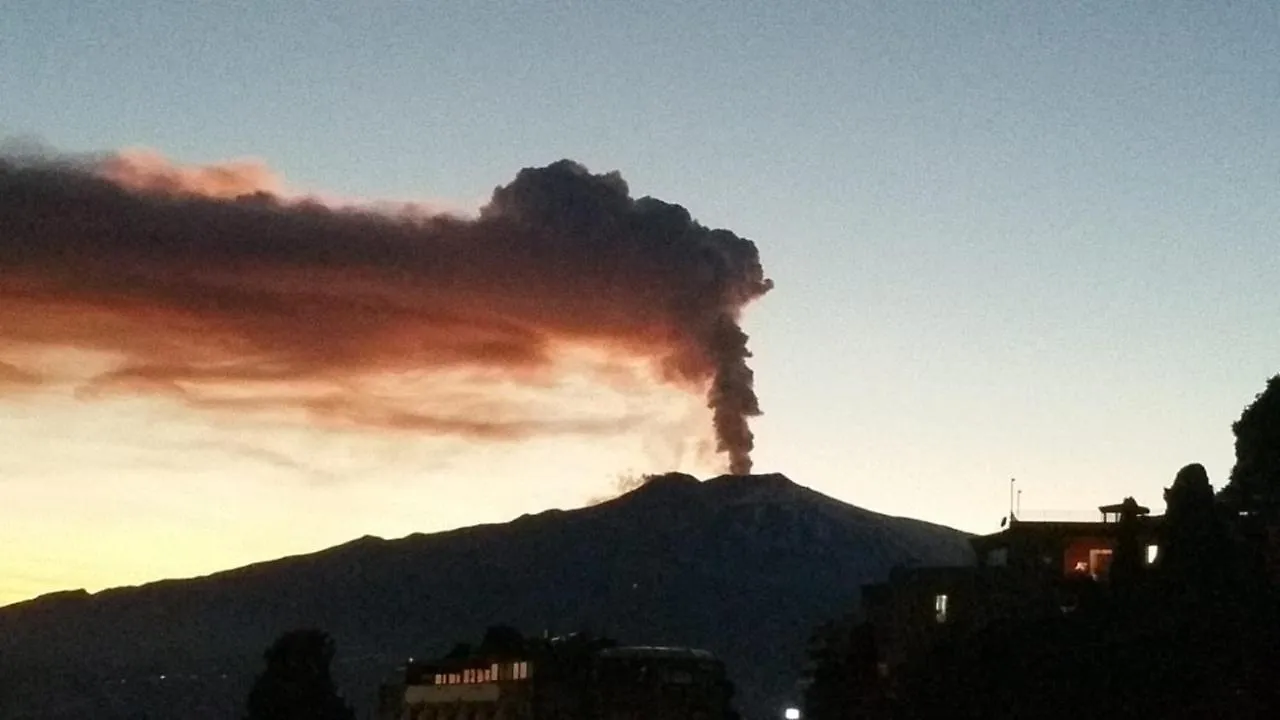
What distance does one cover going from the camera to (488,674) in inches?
6491

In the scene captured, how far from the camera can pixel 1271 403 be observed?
118250 millimetres

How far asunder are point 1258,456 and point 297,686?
70513mm

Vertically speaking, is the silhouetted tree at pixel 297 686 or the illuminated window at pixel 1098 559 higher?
the illuminated window at pixel 1098 559

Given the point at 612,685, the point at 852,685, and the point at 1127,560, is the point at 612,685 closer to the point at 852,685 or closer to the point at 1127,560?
the point at 852,685

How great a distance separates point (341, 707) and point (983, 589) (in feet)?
169

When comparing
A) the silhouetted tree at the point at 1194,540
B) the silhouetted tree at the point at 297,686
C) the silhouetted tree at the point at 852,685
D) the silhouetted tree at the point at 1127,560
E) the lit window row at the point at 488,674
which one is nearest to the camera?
the silhouetted tree at the point at 1194,540

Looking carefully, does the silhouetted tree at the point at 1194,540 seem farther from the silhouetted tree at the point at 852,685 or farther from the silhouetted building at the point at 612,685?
the silhouetted building at the point at 612,685

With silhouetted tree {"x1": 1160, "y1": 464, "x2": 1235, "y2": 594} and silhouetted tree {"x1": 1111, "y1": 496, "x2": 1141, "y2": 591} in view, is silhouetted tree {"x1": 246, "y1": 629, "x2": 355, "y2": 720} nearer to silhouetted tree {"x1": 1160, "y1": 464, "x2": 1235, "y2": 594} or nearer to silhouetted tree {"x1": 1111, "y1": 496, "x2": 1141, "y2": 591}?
silhouetted tree {"x1": 1111, "y1": 496, "x2": 1141, "y2": 591}

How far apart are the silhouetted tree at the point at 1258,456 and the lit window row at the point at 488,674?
59877mm

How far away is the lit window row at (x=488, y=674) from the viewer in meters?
157

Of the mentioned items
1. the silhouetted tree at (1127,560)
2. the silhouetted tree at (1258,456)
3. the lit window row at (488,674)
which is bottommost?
the lit window row at (488,674)

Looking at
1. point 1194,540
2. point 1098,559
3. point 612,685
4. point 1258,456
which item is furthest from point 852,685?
point 612,685

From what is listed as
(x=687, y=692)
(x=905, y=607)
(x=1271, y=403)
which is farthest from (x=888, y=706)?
(x=687, y=692)

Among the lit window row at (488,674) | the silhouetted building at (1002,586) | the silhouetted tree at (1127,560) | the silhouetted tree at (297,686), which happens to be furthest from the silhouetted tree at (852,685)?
Result: the lit window row at (488,674)
